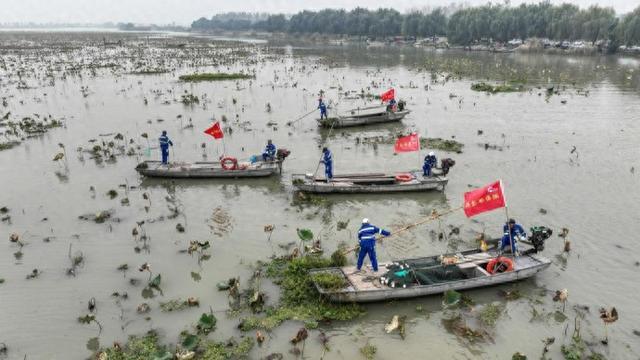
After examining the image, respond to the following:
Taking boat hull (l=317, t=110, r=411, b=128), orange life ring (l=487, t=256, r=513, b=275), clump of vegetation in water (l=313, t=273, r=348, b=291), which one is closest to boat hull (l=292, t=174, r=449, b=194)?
orange life ring (l=487, t=256, r=513, b=275)

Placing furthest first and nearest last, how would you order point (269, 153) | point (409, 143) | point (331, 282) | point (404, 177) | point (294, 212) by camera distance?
point (269, 153) < point (404, 177) < point (409, 143) < point (294, 212) < point (331, 282)

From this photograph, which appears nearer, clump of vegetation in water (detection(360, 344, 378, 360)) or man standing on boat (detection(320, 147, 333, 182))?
clump of vegetation in water (detection(360, 344, 378, 360))

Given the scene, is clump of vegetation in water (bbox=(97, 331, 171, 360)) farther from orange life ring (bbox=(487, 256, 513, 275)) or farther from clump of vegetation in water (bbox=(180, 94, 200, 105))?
clump of vegetation in water (bbox=(180, 94, 200, 105))

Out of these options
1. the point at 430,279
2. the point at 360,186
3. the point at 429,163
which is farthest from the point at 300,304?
the point at 429,163

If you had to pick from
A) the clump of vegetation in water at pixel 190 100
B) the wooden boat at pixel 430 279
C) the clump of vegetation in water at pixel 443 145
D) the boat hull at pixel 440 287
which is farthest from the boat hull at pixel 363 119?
the boat hull at pixel 440 287

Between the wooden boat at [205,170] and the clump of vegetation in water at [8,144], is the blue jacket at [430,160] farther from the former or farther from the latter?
the clump of vegetation in water at [8,144]

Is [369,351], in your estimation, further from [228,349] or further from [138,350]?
[138,350]
